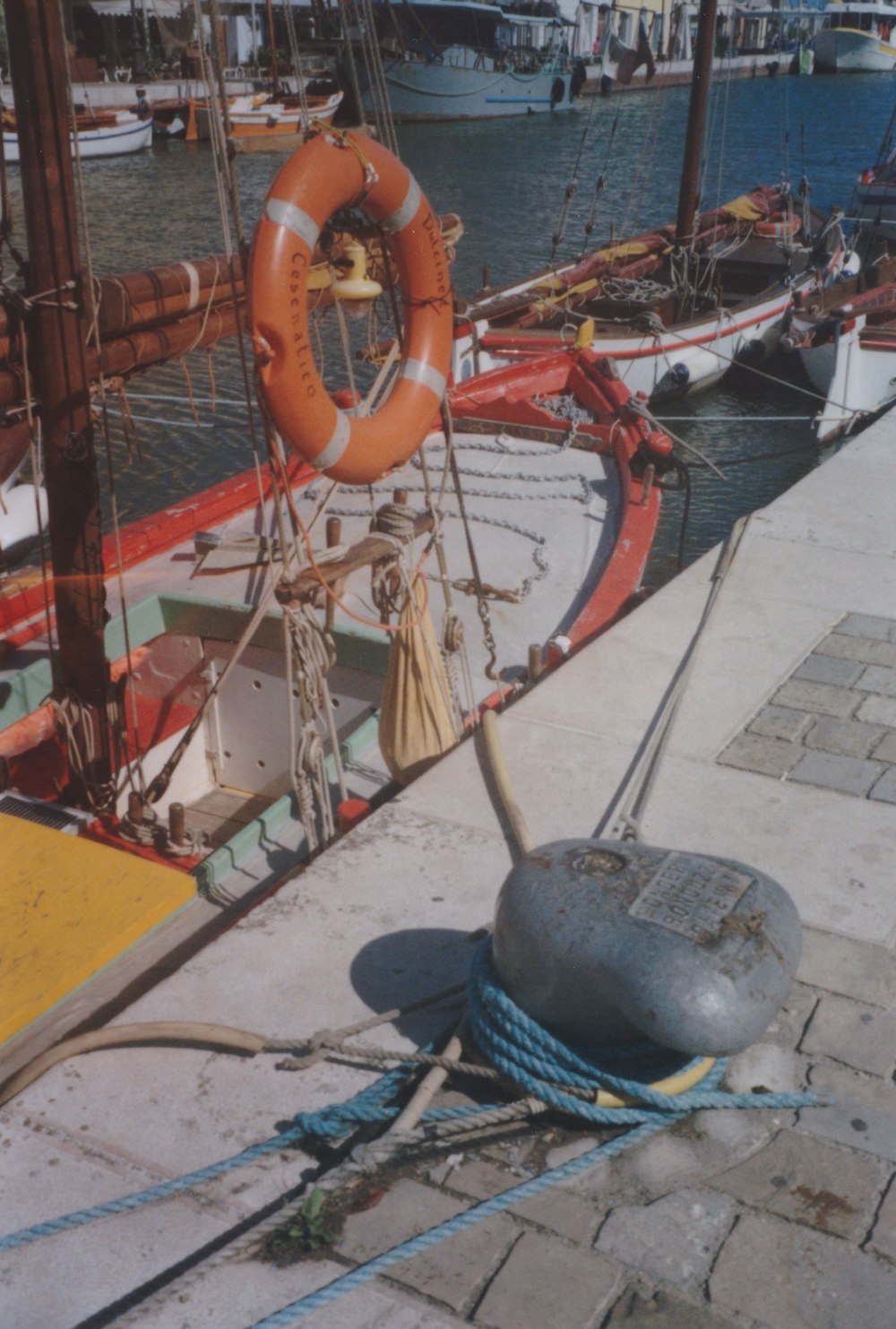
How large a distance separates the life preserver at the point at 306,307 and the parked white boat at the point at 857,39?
85.4 meters

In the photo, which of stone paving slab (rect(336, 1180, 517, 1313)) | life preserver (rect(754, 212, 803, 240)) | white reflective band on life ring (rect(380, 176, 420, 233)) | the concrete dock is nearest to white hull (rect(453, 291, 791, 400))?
life preserver (rect(754, 212, 803, 240))

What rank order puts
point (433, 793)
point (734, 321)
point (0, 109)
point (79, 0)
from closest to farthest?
point (433, 793) → point (0, 109) → point (734, 321) → point (79, 0)

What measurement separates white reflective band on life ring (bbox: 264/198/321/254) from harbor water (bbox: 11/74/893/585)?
6.31 feet

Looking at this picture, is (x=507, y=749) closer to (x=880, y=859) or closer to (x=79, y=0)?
(x=880, y=859)

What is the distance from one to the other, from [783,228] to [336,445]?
701 inches

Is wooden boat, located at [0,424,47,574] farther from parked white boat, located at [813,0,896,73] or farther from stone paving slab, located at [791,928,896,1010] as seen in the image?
parked white boat, located at [813,0,896,73]

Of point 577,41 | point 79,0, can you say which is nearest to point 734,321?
point 79,0

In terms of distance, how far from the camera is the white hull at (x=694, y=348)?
14.6 m

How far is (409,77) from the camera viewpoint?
46.7 meters

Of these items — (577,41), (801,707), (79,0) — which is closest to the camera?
(801,707)

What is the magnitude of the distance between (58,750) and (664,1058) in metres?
4.09

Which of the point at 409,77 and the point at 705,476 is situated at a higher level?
the point at 409,77

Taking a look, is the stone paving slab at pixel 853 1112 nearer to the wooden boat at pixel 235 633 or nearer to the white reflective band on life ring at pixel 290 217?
the wooden boat at pixel 235 633

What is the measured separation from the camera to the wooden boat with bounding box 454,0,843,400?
1367cm
